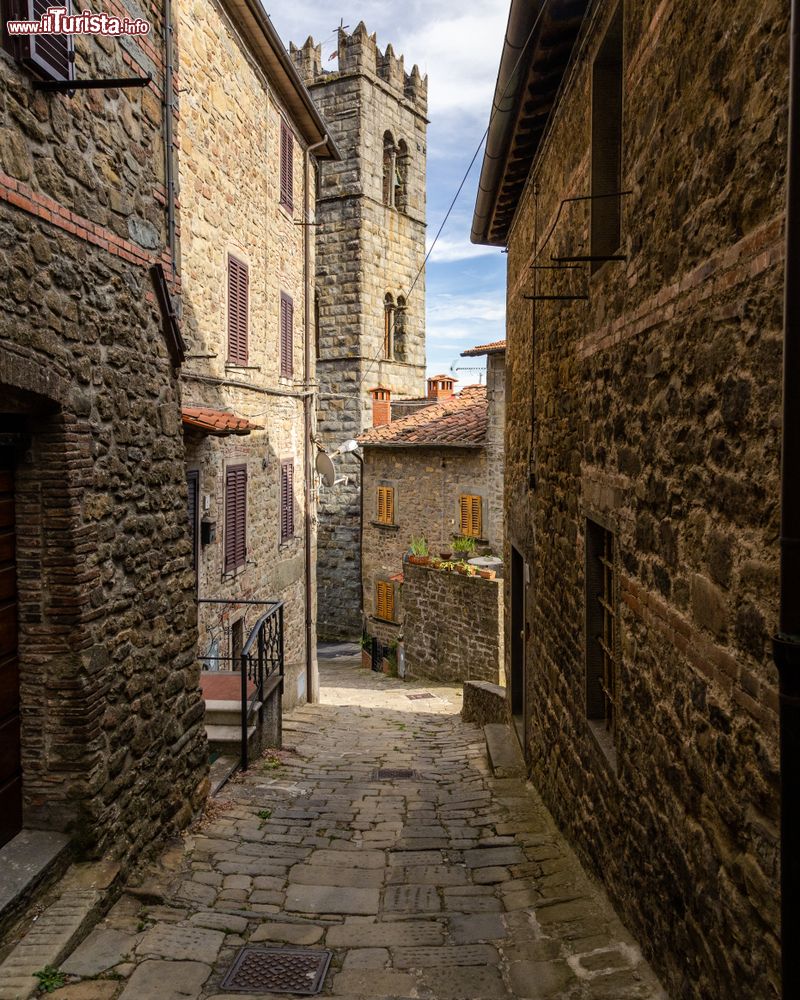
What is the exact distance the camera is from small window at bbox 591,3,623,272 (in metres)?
4.91

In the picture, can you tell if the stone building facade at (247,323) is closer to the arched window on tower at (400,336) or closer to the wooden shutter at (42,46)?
the wooden shutter at (42,46)

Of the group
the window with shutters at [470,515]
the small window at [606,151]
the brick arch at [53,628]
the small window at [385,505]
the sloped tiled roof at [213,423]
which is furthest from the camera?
the small window at [385,505]

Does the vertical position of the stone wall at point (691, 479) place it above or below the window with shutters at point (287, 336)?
below

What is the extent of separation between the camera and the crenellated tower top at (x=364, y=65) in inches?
944

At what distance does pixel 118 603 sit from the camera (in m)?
4.71

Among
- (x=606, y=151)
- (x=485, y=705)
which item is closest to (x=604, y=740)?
(x=606, y=151)

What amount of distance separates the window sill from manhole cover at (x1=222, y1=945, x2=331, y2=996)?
1.79 m

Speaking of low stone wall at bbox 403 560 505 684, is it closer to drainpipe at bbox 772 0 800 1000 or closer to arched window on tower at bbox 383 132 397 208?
drainpipe at bbox 772 0 800 1000

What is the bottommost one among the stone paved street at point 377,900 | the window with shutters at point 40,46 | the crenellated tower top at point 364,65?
the stone paved street at point 377,900

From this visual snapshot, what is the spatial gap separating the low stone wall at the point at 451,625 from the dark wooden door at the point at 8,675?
34.8 feet

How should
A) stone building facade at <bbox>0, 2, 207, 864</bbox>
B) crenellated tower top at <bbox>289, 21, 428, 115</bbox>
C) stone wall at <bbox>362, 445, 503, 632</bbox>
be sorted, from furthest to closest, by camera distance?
crenellated tower top at <bbox>289, 21, 428, 115</bbox> < stone wall at <bbox>362, 445, 503, 632</bbox> < stone building facade at <bbox>0, 2, 207, 864</bbox>

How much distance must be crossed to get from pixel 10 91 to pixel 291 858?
4.73 meters

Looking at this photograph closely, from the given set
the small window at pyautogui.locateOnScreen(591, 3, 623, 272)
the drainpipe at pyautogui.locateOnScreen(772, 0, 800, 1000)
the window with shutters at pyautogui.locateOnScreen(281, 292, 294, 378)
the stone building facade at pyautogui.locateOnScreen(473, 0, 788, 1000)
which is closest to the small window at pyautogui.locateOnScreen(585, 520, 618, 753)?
the stone building facade at pyautogui.locateOnScreen(473, 0, 788, 1000)

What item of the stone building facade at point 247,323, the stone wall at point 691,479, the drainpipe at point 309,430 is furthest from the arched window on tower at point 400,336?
the stone wall at point 691,479
